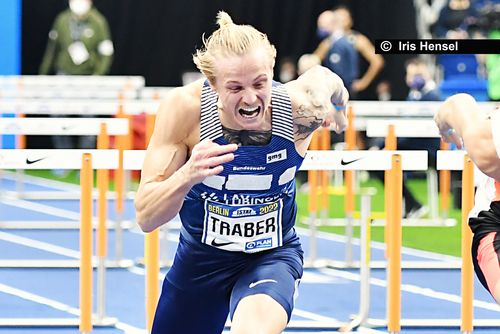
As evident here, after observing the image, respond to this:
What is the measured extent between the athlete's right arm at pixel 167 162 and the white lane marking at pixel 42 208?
27.3 feet

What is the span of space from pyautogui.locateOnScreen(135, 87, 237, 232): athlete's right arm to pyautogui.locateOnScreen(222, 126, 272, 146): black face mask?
0.15 metres

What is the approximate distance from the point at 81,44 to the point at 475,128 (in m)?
14.1

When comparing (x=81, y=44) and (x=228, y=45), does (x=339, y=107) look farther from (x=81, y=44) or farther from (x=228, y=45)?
(x=81, y=44)

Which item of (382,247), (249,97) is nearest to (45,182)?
(382,247)

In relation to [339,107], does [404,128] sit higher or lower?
lower

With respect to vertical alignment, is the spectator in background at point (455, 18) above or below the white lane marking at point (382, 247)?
above

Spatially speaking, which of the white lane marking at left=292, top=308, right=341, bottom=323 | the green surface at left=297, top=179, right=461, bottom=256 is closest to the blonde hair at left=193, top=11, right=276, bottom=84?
the white lane marking at left=292, top=308, right=341, bottom=323

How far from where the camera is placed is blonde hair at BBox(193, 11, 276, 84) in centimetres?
465

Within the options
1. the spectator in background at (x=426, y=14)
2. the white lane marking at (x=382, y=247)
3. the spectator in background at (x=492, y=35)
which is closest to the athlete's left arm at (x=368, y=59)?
the spectator in background at (x=426, y=14)

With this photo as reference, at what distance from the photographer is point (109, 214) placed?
522 inches

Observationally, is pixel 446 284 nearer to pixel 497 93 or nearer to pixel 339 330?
pixel 339 330

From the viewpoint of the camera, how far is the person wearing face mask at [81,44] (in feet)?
57.9

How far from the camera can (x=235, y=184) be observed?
16.0ft

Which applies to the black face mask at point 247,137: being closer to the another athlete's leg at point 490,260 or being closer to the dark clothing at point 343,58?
the another athlete's leg at point 490,260
